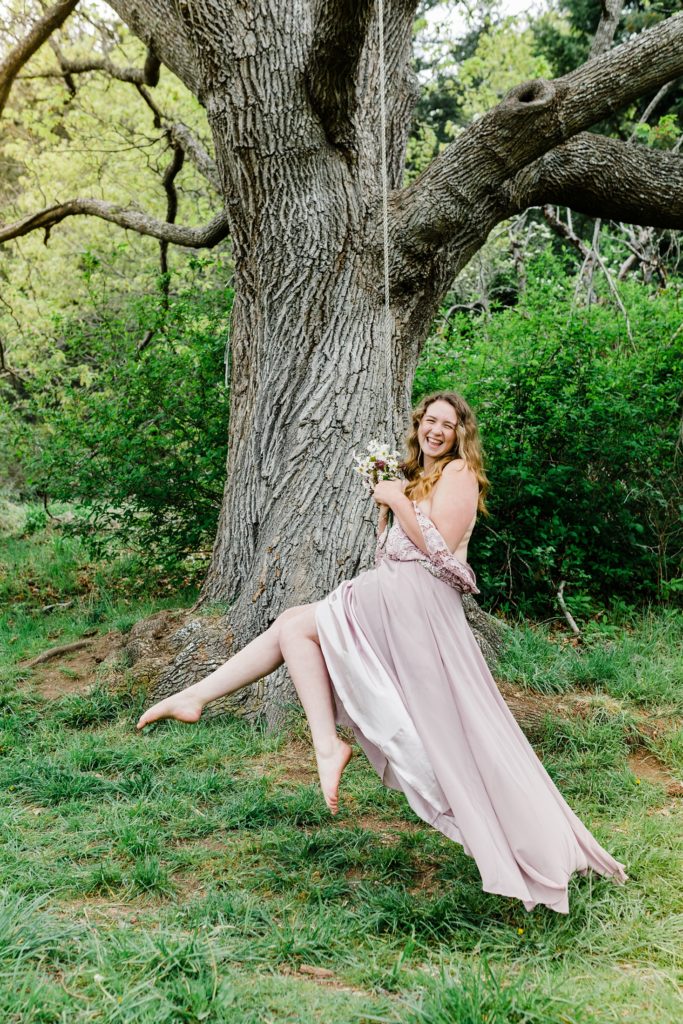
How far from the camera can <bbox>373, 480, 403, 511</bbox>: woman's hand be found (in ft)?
10.9

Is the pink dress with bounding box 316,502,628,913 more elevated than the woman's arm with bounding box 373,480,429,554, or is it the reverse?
the woman's arm with bounding box 373,480,429,554

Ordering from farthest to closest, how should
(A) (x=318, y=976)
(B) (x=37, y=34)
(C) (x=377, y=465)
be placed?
(B) (x=37, y=34) → (C) (x=377, y=465) → (A) (x=318, y=976)

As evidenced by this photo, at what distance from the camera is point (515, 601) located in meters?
6.71

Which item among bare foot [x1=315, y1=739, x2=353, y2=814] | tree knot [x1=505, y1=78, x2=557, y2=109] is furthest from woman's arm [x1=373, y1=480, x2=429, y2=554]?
tree knot [x1=505, y1=78, x2=557, y2=109]

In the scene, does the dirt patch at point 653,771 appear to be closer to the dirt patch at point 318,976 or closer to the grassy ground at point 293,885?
the grassy ground at point 293,885

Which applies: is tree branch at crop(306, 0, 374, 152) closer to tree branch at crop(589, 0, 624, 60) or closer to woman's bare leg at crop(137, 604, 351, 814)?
tree branch at crop(589, 0, 624, 60)

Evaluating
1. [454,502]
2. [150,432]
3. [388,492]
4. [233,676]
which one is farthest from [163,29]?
[233,676]

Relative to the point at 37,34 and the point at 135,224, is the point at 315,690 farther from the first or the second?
the point at 37,34

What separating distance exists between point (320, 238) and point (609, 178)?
1.97 m

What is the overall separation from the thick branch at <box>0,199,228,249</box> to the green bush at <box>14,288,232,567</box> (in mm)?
593

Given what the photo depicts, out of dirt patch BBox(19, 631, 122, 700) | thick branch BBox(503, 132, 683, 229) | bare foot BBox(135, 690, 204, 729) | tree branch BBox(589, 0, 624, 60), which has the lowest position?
dirt patch BBox(19, 631, 122, 700)

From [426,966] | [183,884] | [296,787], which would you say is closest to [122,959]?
[183,884]

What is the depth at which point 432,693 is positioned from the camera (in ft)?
10.3

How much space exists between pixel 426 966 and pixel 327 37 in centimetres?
417
